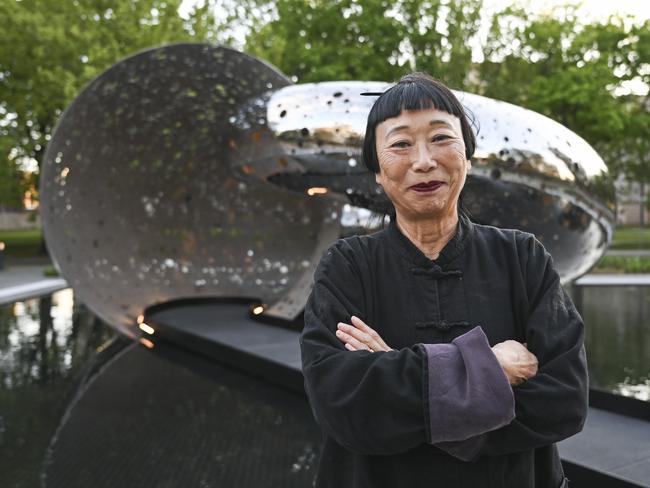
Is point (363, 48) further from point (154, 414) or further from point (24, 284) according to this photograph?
point (154, 414)

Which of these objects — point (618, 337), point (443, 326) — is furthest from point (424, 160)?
point (618, 337)

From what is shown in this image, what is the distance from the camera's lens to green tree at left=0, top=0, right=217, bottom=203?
1741cm

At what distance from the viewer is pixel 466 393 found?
4.22 ft

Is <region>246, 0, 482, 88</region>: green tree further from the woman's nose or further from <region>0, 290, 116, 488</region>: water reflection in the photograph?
the woman's nose

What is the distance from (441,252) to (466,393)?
357mm

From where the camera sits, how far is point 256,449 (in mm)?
4484

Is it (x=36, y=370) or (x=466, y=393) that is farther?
(x=36, y=370)

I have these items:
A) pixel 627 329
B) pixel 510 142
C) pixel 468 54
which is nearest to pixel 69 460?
pixel 510 142

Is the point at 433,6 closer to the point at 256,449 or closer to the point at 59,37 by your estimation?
the point at 59,37

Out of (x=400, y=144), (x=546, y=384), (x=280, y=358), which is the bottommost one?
(x=280, y=358)

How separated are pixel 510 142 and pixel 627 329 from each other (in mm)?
4014

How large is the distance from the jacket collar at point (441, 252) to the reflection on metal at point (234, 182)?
287 centimetres

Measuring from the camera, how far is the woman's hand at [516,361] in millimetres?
1383

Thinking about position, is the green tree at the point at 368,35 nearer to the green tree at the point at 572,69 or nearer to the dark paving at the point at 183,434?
the green tree at the point at 572,69
